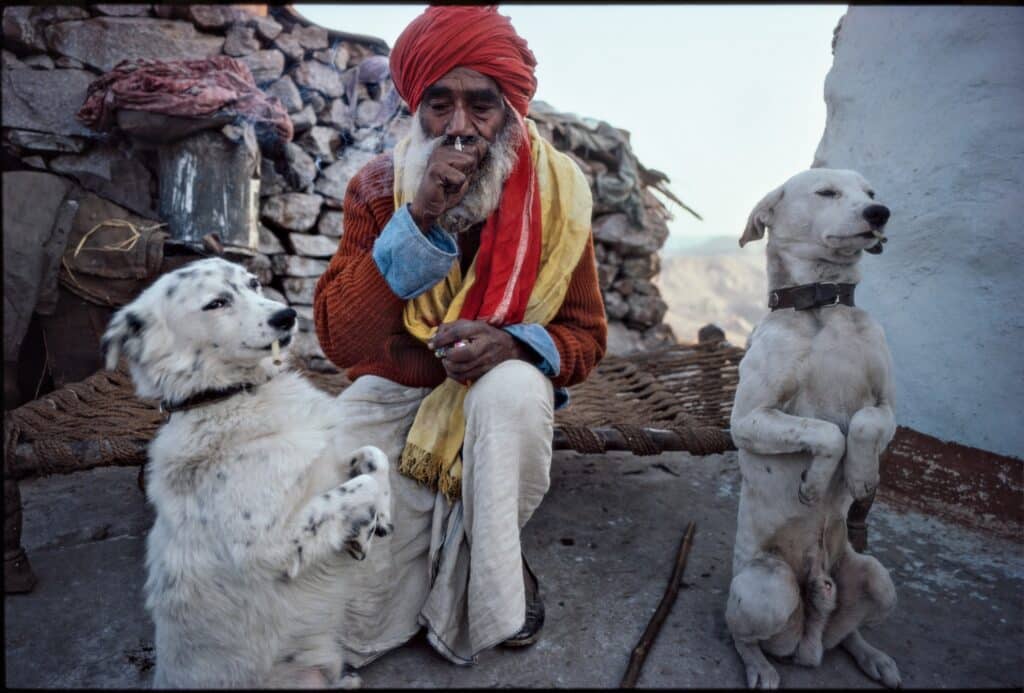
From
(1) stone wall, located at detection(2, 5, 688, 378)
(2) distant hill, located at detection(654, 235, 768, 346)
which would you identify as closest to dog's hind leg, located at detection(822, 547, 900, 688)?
(1) stone wall, located at detection(2, 5, 688, 378)

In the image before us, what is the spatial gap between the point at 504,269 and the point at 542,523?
1.43 m

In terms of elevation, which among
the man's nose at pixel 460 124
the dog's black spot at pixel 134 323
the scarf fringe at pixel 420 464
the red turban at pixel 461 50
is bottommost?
the scarf fringe at pixel 420 464

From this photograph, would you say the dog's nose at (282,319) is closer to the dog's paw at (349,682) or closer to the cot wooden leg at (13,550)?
the dog's paw at (349,682)

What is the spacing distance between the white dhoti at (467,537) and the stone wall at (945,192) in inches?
82.5

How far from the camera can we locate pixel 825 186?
1.93 metres

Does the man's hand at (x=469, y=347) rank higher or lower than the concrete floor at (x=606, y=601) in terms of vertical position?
higher

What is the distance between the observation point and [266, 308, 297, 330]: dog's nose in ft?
5.73

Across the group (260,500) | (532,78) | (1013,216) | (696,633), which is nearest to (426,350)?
(260,500)

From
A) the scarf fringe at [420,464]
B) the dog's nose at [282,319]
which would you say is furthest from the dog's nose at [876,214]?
the dog's nose at [282,319]

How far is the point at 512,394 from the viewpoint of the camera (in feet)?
6.36

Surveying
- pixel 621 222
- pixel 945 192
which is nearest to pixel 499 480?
pixel 945 192

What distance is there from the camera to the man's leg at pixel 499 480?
1.87 meters

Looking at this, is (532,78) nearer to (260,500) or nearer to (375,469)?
(375,469)

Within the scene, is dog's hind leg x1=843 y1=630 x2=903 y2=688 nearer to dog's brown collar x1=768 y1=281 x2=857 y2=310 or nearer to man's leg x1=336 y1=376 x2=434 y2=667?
dog's brown collar x1=768 y1=281 x2=857 y2=310
